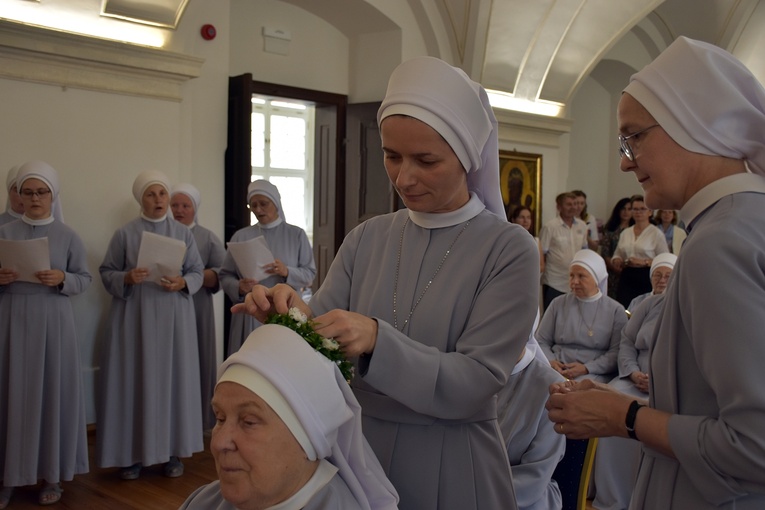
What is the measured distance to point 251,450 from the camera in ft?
5.53

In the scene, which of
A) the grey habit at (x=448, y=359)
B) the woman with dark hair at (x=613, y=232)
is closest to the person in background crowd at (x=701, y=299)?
the grey habit at (x=448, y=359)

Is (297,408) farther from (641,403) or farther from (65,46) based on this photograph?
(65,46)

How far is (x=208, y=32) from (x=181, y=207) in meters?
2.01

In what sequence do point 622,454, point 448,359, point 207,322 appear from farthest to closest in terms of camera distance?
point 207,322
point 622,454
point 448,359

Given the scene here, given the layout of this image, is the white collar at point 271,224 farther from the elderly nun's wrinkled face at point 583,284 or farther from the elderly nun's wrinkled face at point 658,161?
the elderly nun's wrinkled face at point 658,161

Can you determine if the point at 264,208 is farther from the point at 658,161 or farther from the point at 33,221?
the point at 658,161

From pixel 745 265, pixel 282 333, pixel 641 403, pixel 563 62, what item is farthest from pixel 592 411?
pixel 563 62

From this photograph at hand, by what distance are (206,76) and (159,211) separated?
232 centimetres

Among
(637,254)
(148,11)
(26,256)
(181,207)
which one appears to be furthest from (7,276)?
(637,254)

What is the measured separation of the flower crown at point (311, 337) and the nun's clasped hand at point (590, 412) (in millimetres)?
511

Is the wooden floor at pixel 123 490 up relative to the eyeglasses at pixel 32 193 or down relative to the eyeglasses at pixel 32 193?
down

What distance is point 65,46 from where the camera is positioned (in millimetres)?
6605

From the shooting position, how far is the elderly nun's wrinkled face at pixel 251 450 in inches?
66.6

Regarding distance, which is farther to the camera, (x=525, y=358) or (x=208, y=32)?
(x=208, y=32)
